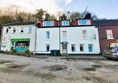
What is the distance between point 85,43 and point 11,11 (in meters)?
34.5

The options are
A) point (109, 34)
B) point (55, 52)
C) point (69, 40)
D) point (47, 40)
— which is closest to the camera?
point (55, 52)

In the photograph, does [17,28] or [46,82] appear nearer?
[46,82]

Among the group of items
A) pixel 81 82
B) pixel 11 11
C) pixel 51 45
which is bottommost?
pixel 81 82

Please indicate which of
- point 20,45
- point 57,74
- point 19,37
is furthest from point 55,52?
point 57,74

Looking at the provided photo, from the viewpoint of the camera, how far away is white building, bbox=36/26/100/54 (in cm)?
3366

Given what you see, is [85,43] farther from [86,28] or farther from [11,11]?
[11,11]

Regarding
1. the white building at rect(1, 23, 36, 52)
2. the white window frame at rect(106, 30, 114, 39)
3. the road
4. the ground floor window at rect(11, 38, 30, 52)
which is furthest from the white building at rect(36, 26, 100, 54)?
the road

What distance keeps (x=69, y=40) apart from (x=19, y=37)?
1150cm

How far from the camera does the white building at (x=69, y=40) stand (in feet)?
110

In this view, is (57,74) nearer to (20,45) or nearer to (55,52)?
(55,52)

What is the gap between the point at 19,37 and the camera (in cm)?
3656

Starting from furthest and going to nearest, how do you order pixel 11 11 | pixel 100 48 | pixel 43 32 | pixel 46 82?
pixel 11 11
pixel 43 32
pixel 100 48
pixel 46 82

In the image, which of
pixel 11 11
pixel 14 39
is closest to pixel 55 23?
pixel 14 39

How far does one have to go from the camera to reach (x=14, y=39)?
36781 millimetres
